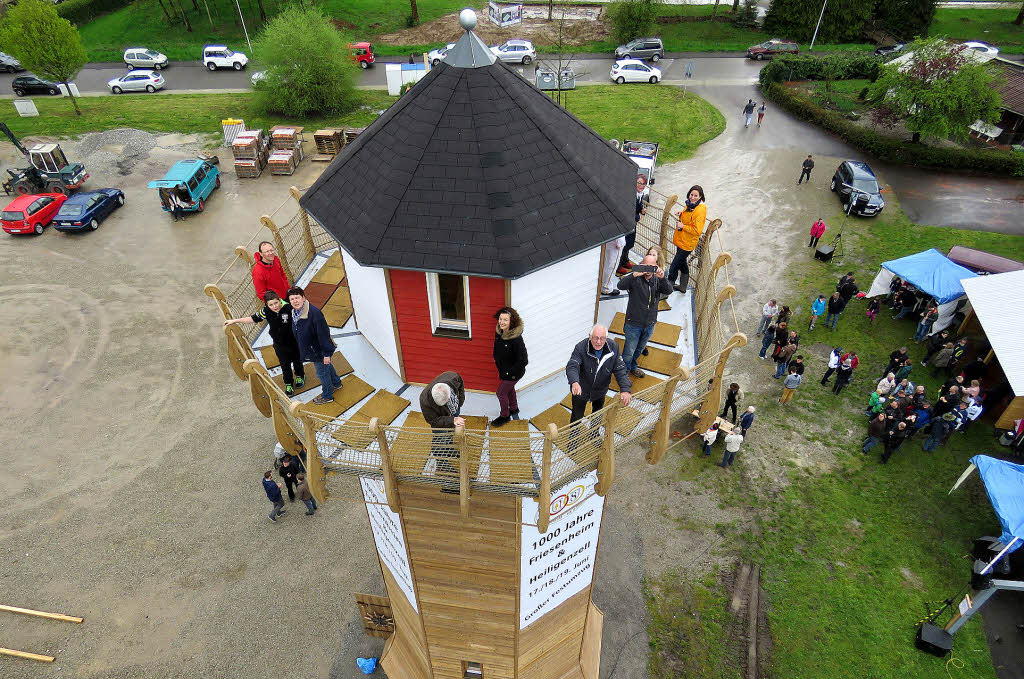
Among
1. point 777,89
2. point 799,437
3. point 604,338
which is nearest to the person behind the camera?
point 604,338

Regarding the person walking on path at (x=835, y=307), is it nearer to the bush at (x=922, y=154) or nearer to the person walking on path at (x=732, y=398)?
the person walking on path at (x=732, y=398)

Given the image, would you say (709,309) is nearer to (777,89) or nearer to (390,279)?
(390,279)

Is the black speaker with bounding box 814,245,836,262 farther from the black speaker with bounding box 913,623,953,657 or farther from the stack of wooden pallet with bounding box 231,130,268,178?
the stack of wooden pallet with bounding box 231,130,268,178

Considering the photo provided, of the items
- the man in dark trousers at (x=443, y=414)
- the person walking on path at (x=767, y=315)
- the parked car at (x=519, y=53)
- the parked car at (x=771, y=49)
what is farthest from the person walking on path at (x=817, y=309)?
the parked car at (x=771, y=49)

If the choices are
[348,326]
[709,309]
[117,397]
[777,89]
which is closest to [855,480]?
[709,309]

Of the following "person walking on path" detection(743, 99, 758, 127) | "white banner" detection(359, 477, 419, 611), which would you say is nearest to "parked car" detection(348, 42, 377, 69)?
"person walking on path" detection(743, 99, 758, 127)

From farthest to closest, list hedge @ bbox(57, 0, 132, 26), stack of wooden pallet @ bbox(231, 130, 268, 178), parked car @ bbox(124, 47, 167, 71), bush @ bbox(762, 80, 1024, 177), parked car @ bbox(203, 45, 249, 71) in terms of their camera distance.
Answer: hedge @ bbox(57, 0, 132, 26) → parked car @ bbox(203, 45, 249, 71) → parked car @ bbox(124, 47, 167, 71) → stack of wooden pallet @ bbox(231, 130, 268, 178) → bush @ bbox(762, 80, 1024, 177)
